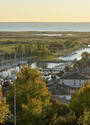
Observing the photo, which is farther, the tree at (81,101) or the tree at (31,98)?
the tree at (81,101)

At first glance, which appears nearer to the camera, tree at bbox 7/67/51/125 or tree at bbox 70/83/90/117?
tree at bbox 7/67/51/125

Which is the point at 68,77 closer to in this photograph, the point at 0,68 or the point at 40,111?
the point at 40,111

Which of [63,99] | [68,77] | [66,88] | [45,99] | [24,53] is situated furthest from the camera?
[24,53]

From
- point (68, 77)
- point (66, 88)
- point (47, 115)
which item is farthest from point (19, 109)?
point (68, 77)

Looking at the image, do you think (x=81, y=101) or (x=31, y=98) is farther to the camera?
(x=31, y=98)
